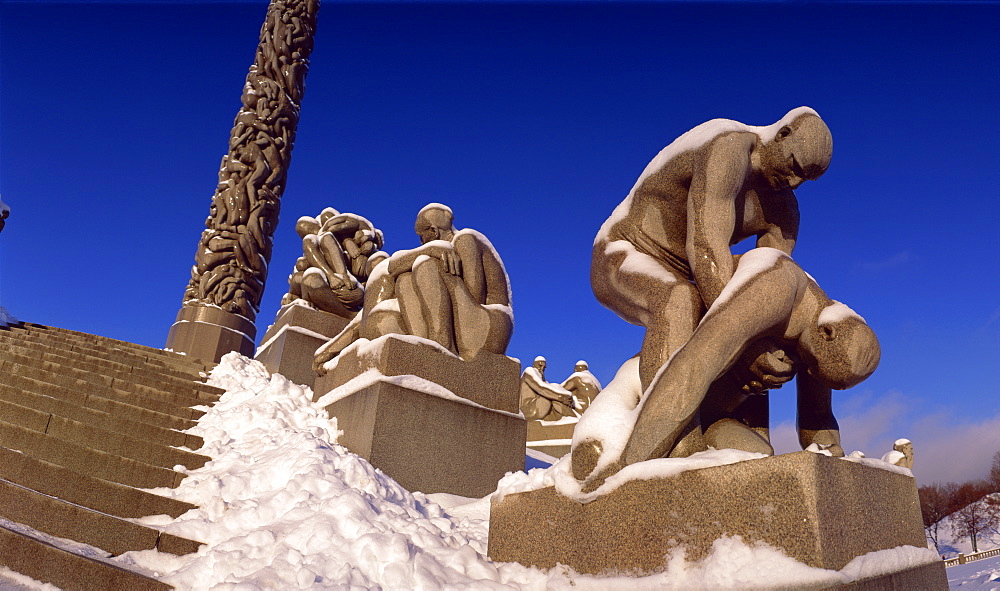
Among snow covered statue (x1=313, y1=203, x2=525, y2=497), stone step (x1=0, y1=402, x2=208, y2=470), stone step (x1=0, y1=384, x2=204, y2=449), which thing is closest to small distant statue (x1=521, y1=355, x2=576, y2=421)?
snow covered statue (x1=313, y1=203, x2=525, y2=497)

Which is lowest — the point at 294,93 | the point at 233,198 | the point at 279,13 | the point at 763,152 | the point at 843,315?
the point at 843,315

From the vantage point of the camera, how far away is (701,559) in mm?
2248

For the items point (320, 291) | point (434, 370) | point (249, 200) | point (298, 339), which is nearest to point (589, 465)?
point (434, 370)

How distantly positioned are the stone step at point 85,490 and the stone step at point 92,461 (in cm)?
32

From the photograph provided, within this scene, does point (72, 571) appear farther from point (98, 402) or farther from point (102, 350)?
point (102, 350)

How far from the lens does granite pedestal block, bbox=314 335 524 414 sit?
5.56 meters

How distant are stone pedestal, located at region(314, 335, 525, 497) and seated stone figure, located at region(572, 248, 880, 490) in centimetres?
276

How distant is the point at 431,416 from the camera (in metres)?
5.48

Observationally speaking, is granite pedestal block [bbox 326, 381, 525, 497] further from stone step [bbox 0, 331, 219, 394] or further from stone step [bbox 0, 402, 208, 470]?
stone step [bbox 0, 331, 219, 394]

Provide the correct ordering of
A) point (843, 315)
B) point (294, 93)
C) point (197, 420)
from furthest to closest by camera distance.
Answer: point (294, 93) → point (197, 420) → point (843, 315)

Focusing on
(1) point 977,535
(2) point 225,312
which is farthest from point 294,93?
(1) point 977,535

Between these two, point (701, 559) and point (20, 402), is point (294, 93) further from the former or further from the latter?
point (701, 559)

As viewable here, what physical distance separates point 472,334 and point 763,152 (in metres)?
3.54

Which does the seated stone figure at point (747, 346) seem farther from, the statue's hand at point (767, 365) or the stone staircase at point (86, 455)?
the stone staircase at point (86, 455)
